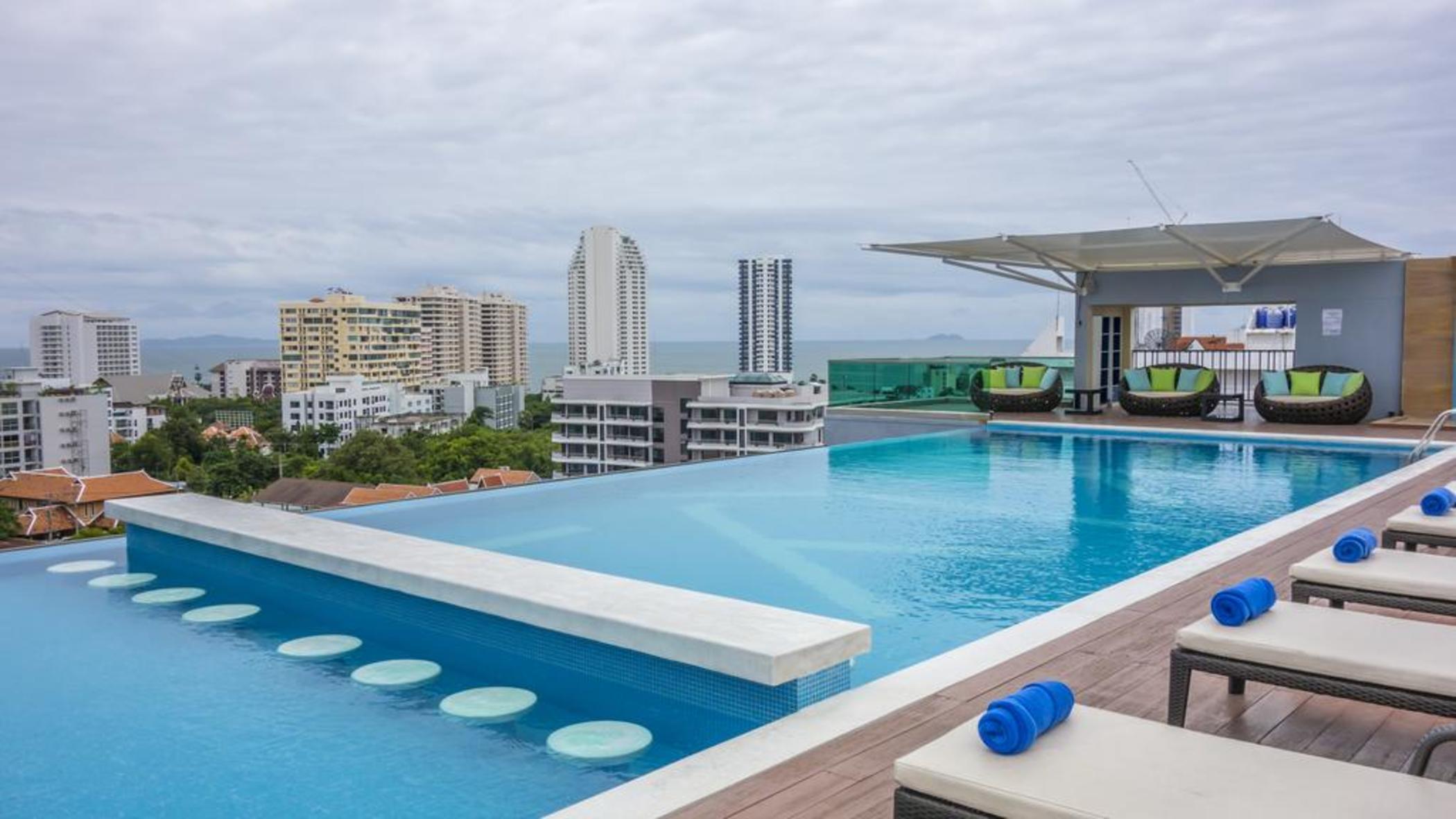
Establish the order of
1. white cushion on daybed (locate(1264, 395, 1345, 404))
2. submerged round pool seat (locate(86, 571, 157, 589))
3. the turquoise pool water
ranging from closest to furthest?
the turquoise pool water
submerged round pool seat (locate(86, 571, 157, 589))
white cushion on daybed (locate(1264, 395, 1345, 404))

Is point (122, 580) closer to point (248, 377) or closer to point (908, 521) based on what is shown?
point (908, 521)

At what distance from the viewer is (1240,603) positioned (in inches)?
123

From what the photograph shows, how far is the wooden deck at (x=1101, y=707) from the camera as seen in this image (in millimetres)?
2600

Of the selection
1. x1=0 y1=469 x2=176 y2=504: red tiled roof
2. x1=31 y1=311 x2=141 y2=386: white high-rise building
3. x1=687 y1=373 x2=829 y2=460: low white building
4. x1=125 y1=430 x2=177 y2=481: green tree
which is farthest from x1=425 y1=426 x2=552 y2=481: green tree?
x1=31 y1=311 x2=141 y2=386: white high-rise building

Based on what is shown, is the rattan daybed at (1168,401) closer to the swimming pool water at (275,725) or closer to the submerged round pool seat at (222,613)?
the swimming pool water at (275,725)

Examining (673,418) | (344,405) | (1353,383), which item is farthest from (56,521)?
(344,405)

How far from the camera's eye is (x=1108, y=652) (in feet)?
12.6

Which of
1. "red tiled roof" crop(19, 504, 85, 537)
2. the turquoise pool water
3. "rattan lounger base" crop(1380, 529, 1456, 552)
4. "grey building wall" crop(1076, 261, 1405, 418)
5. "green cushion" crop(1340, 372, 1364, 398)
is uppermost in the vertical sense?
"grey building wall" crop(1076, 261, 1405, 418)

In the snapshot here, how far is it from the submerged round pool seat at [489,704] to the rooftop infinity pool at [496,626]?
59 mm

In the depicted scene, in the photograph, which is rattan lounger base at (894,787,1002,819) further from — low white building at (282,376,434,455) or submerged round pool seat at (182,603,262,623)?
low white building at (282,376,434,455)

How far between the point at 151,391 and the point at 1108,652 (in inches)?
2784

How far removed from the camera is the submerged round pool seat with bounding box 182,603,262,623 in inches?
220

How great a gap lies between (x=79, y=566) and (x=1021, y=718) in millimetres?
6581

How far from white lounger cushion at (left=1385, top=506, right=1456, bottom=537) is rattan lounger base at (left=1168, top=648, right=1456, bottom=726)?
2.31 metres
